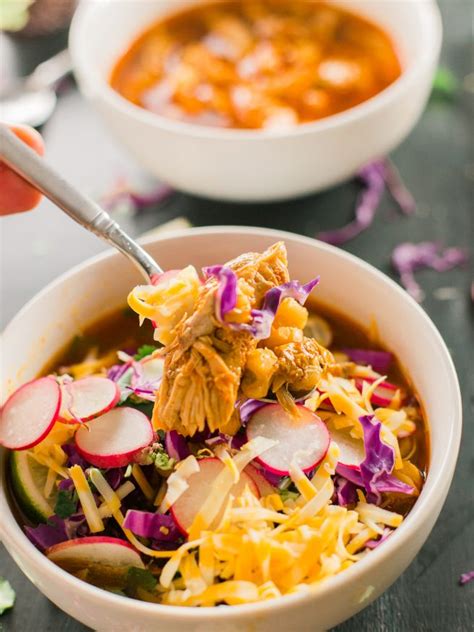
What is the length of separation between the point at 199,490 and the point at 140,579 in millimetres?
204

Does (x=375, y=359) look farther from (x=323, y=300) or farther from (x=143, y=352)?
(x=143, y=352)

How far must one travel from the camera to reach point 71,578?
5.26ft

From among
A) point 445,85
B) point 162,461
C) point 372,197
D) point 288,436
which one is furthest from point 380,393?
point 445,85

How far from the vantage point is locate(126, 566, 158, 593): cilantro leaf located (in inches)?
67.1

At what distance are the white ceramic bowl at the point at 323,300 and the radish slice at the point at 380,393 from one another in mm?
68

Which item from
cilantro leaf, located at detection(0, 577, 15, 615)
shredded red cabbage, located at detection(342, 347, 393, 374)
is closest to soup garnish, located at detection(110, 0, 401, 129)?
shredded red cabbage, located at detection(342, 347, 393, 374)

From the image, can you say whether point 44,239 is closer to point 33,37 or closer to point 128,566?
point 33,37

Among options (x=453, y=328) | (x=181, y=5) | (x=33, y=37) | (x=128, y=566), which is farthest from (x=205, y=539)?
(x=33, y=37)

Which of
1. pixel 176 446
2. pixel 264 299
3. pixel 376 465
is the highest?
pixel 264 299

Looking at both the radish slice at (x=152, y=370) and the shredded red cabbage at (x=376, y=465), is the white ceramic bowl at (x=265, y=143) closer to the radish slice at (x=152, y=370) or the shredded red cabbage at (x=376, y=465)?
the radish slice at (x=152, y=370)

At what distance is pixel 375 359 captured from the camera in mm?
2203

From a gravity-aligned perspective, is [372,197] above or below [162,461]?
below

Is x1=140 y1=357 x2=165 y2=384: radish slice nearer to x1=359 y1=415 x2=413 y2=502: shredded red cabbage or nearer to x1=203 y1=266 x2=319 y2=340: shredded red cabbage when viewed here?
x1=203 y1=266 x2=319 y2=340: shredded red cabbage

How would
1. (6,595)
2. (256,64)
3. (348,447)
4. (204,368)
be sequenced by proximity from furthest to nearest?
(256,64), (6,595), (348,447), (204,368)
